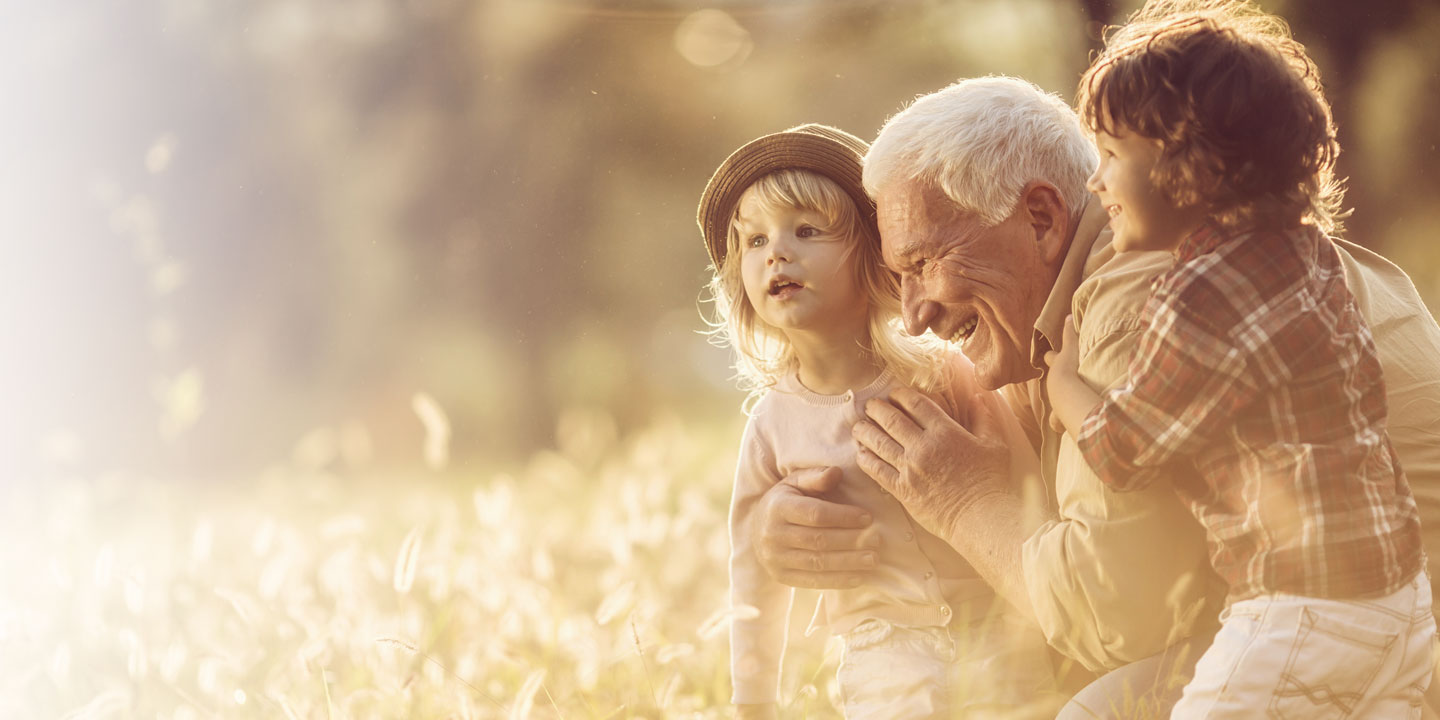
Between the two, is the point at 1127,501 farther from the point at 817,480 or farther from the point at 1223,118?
the point at 817,480

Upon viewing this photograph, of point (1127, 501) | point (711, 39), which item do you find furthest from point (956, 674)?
point (711, 39)

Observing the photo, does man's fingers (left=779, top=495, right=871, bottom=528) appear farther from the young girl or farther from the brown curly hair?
the brown curly hair

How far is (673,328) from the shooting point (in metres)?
8.01

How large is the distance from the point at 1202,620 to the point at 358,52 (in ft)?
24.1

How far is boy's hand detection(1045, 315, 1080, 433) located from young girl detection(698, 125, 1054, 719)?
44 cm

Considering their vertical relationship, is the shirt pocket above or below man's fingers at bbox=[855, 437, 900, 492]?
below

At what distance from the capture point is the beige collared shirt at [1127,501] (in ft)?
7.82

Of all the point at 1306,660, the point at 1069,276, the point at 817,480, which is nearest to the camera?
the point at 1306,660

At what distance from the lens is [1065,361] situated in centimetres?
256

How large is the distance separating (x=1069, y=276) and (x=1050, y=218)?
0.16 metres

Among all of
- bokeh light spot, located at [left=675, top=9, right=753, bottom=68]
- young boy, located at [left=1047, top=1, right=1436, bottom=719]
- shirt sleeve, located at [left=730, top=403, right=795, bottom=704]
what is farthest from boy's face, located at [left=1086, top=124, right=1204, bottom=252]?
bokeh light spot, located at [left=675, top=9, right=753, bottom=68]

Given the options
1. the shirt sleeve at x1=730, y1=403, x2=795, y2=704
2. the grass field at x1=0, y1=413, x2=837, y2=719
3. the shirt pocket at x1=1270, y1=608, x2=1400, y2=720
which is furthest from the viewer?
the grass field at x1=0, y1=413, x2=837, y2=719

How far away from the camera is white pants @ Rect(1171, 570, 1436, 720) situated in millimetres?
2084

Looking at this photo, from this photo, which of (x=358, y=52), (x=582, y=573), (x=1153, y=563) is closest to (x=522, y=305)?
(x=358, y=52)
